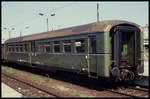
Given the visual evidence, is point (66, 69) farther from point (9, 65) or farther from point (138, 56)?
point (9, 65)

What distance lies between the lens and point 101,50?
9289mm

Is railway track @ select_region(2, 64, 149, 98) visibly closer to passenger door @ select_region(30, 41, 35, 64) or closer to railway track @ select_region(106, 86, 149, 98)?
railway track @ select_region(106, 86, 149, 98)

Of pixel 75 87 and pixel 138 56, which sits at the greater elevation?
pixel 138 56

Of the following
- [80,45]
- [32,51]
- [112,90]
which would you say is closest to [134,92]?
[112,90]

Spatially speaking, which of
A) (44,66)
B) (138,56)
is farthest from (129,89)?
(44,66)

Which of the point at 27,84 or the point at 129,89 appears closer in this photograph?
the point at 129,89

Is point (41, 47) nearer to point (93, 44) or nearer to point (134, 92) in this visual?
point (93, 44)

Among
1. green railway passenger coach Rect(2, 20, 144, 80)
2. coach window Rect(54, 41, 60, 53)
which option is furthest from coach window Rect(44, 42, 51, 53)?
coach window Rect(54, 41, 60, 53)

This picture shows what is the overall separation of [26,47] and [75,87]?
28.0ft

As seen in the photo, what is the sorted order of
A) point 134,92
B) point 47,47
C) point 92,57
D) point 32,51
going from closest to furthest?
point 134,92 < point 92,57 < point 47,47 < point 32,51

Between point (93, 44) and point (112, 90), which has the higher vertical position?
point (93, 44)

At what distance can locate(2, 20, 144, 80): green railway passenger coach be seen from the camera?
363 inches

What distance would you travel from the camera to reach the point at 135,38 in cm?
1018

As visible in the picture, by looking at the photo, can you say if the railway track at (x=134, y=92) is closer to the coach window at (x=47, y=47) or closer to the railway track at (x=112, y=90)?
the railway track at (x=112, y=90)
